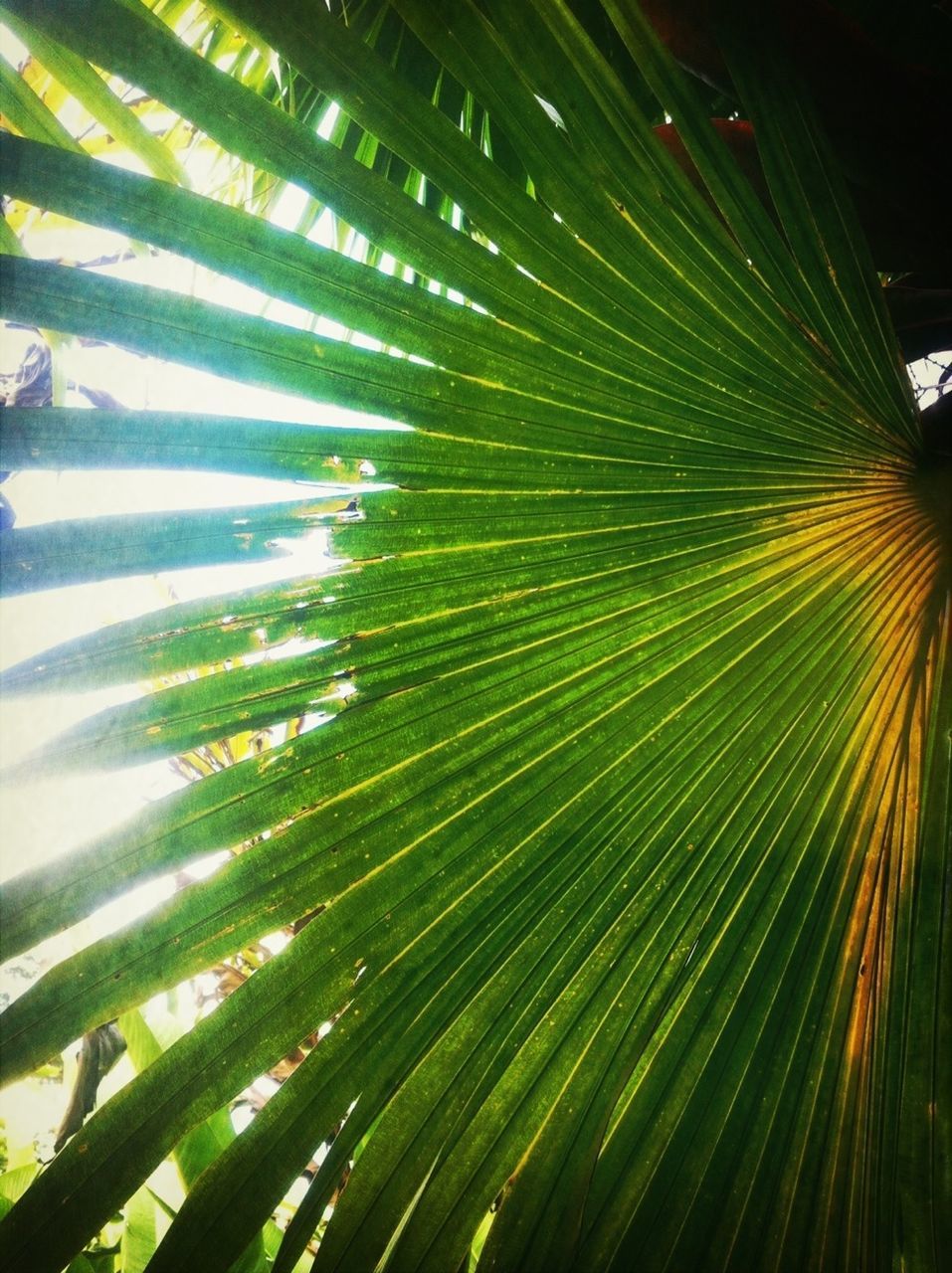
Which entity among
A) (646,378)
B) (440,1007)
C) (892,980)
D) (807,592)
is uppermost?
(646,378)

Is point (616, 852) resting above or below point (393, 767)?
below

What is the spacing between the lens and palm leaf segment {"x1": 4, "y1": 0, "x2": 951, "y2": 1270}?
0.55 metres

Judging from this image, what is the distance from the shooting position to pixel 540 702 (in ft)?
2.31

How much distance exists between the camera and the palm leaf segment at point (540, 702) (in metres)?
0.55

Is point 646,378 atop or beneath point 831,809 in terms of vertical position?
atop

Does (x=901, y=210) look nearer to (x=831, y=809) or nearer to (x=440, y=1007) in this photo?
(x=831, y=809)

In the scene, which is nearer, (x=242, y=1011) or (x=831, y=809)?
(x=242, y=1011)

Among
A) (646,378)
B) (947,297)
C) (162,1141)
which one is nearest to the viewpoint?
(162,1141)

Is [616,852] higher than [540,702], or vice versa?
[540,702]

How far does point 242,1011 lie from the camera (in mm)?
582

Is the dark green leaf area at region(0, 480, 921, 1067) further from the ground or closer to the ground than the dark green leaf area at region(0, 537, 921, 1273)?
further from the ground

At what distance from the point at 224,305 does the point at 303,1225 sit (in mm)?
711

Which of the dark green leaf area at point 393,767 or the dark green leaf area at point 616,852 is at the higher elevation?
the dark green leaf area at point 393,767

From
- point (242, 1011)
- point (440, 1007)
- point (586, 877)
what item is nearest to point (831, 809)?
point (586, 877)
